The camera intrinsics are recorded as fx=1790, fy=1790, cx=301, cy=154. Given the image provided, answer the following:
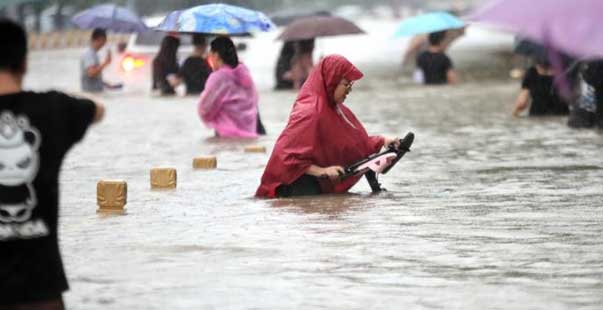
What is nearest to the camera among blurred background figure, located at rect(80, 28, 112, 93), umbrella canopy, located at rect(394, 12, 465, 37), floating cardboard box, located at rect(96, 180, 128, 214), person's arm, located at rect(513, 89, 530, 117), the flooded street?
the flooded street

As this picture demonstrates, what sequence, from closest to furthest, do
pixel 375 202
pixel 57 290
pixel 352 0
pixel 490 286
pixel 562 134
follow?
1. pixel 57 290
2. pixel 490 286
3. pixel 375 202
4. pixel 562 134
5. pixel 352 0

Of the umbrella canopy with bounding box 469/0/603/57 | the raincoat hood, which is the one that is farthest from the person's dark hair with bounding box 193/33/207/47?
the umbrella canopy with bounding box 469/0/603/57

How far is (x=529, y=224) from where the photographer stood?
1153cm

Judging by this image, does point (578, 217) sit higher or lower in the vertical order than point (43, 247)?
lower

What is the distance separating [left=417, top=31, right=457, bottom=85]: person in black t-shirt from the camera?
109ft

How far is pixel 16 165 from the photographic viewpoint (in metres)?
6.49

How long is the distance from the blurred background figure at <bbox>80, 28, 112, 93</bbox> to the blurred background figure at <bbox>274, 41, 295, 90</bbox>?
3281 mm

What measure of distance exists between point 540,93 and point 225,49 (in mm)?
6325

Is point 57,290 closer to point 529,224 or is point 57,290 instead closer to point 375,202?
point 529,224

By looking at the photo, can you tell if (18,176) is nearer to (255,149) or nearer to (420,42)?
(255,149)

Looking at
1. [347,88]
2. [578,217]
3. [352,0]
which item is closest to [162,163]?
[347,88]

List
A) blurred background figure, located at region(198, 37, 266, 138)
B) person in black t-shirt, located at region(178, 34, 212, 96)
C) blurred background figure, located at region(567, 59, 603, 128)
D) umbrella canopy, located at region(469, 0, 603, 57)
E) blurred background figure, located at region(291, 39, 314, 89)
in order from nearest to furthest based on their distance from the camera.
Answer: umbrella canopy, located at region(469, 0, 603, 57) < blurred background figure, located at region(198, 37, 266, 138) < blurred background figure, located at region(567, 59, 603, 128) < person in black t-shirt, located at region(178, 34, 212, 96) < blurred background figure, located at region(291, 39, 314, 89)

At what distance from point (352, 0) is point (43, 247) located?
159m

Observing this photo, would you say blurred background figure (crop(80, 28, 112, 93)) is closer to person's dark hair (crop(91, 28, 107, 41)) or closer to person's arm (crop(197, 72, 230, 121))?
person's dark hair (crop(91, 28, 107, 41))
